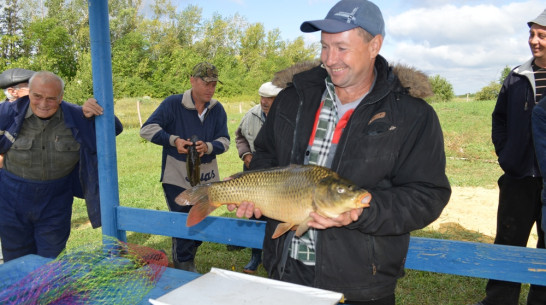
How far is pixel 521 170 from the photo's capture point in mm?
4195

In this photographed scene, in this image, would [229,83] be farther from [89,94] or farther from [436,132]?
[436,132]

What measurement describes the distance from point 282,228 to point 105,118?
2207 millimetres

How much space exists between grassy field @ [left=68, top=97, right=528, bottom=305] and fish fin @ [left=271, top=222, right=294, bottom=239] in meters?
3.20

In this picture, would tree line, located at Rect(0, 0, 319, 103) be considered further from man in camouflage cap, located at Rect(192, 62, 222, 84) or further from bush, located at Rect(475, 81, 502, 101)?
man in camouflage cap, located at Rect(192, 62, 222, 84)

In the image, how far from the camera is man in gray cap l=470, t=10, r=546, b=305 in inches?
163

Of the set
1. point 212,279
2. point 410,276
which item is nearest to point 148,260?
point 212,279

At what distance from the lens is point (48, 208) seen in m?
4.58

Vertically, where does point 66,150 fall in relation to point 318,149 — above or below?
below

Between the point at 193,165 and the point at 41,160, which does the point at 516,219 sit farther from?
the point at 41,160

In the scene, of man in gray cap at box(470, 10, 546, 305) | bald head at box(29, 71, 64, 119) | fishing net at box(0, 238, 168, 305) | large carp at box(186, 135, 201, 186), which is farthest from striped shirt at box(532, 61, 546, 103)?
bald head at box(29, 71, 64, 119)

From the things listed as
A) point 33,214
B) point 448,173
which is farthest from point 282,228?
point 448,173

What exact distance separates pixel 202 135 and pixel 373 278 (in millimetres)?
3806

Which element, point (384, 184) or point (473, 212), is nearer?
Answer: point (384, 184)

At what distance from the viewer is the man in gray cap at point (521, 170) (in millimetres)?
4129
